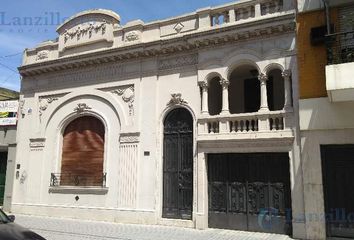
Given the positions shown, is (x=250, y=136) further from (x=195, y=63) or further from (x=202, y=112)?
(x=195, y=63)

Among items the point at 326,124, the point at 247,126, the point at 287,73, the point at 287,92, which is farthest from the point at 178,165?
the point at 326,124

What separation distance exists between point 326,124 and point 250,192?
331 centimetres

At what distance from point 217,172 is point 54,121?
8.06m

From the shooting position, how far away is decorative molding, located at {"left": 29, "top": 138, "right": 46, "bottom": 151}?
53.6ft

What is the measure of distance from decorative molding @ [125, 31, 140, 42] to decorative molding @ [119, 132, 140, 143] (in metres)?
3.91

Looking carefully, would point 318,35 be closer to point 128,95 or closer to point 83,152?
point 128,95

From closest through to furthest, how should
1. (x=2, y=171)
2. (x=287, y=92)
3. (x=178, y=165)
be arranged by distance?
(x=287, y=92) < (x=178, y=165) < (x=2, y=171)

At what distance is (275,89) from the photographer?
543 inches

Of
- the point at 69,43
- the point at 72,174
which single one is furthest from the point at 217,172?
the point at 69,43

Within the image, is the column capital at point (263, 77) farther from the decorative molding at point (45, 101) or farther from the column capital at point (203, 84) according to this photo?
the decorative molding at point (45, 101)

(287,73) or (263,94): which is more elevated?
(287,73)

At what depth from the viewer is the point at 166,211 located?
43.5 ft

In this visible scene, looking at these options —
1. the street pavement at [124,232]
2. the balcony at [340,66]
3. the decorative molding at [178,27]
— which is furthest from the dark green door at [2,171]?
the balcony at [340,66]

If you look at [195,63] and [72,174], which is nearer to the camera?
[195,63]
